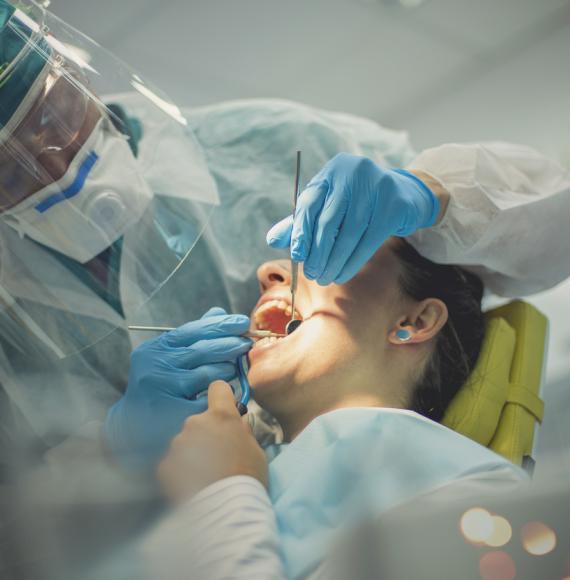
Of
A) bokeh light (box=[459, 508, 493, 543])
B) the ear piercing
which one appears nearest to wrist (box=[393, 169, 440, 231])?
the ear piercing

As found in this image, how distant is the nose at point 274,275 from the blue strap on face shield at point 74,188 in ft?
1.63

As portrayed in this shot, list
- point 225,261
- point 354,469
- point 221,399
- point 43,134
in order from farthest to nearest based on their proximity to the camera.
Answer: point 225,261 < point 43,134 < point 221,399 < point 354,469

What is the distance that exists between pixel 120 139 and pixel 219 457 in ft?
2.86

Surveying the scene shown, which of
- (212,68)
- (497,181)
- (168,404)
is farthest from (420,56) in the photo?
(168,404)

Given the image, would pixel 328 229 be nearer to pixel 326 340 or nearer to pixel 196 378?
pixel 326 340

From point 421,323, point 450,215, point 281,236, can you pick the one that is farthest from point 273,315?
point 450,215

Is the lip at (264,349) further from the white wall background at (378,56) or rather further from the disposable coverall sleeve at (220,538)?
the white wall background at (378,56)

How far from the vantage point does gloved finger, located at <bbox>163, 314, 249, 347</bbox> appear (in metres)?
1.44

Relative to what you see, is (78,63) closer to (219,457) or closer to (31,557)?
(219,457)

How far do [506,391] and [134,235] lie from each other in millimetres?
989

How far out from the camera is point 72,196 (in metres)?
1.43

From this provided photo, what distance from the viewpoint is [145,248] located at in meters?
1.54

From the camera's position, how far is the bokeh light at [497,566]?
74 centimetres

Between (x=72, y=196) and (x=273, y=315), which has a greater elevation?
(x=72, y=196)
